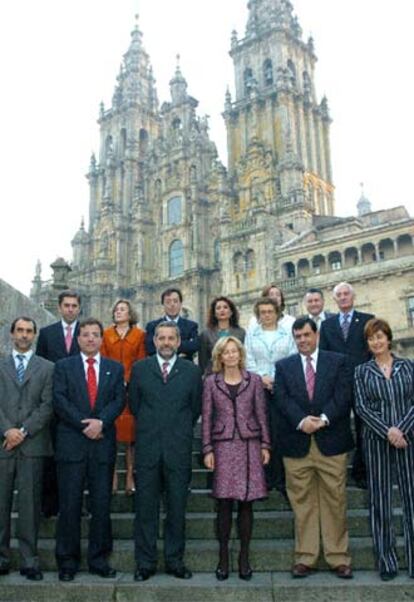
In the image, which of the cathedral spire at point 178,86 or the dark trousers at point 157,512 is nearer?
the dark trousers at point 157,512

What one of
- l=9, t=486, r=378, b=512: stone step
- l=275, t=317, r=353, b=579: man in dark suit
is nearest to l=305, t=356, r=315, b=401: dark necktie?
l=275, t=317, r=353, b=579: man in dark suit

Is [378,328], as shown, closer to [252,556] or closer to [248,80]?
[252,556]

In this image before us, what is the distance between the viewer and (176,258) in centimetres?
4859

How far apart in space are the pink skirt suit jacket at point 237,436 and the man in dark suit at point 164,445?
23 cm

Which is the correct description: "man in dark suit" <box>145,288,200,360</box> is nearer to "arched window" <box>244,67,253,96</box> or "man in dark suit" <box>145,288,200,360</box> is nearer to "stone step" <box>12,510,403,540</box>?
"stone step" <box>12,510,403,540</box>

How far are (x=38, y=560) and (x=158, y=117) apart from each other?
58.9 meters

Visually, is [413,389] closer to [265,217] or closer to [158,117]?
[265,217]

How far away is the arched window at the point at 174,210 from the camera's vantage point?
4928 centimetres

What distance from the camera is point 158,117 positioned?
2359 inches

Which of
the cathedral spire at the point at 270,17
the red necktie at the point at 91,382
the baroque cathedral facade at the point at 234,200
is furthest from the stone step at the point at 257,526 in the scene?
the cathedral spire at the point at 270,17

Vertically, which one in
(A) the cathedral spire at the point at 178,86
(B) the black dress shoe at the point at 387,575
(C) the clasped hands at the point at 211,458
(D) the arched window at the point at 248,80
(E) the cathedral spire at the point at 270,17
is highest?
(E) the cathedral spire at the point at 270,17

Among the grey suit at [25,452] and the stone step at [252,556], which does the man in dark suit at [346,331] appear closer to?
the stone step at [252,556]

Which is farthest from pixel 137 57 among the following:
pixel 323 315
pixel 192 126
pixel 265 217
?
pixel 323 315

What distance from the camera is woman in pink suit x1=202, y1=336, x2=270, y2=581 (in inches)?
208
